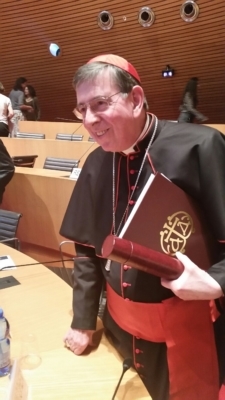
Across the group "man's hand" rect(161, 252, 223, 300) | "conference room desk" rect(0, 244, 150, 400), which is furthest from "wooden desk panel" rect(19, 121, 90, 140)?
"man's hand" rect(161, 252, 223, 300)

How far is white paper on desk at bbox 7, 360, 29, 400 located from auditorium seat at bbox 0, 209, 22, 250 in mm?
1733

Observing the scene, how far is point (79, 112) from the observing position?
3.94 ft

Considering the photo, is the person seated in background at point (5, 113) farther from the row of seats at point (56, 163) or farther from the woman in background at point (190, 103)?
the woman in background at point (190, 103)

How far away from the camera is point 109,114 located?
1100 millimetres

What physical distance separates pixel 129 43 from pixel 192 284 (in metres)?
7.77

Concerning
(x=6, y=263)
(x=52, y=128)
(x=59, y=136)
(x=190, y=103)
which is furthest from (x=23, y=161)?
(x=190, y=103)

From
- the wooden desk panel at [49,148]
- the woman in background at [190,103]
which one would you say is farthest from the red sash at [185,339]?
the woman in background at [190,103]

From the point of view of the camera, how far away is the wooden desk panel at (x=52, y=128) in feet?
22.9

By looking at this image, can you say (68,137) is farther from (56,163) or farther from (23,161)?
(56,163)

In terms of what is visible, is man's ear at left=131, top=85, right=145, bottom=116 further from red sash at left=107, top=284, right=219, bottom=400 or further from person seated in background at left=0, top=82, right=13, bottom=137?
person seated in background at left=0, top=82, right=13, bottom=137

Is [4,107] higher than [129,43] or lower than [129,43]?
lower

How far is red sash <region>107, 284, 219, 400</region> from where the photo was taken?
1.14m

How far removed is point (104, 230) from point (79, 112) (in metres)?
0.37

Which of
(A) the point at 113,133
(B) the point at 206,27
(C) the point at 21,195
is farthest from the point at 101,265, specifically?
(B) the point at 206,27
